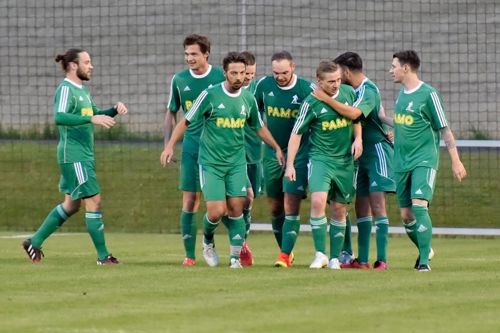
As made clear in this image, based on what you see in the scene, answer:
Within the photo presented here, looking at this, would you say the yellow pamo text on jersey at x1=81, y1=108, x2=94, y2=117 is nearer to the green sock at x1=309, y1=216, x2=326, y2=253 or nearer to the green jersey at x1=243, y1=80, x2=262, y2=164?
the green jersey at x1=243, y1=80, x2=262, y2=164

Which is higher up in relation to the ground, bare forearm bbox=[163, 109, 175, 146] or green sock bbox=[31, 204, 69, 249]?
bare forearm bbox=[163, 109, 175, 146]

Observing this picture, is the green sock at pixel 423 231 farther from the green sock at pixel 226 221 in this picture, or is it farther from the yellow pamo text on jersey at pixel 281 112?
the green sock at pixel 226 221

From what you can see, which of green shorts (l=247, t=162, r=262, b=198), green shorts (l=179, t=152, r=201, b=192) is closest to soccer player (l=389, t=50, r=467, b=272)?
green shorts (l=179, t=152, r=201, b=192)

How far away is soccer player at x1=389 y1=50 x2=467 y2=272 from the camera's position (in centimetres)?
1441

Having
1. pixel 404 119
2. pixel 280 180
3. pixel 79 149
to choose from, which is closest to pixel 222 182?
pixel 280 180

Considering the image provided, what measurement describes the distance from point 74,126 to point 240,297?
4316 millimetres

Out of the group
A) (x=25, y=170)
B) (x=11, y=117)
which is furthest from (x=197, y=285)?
(x=11, y=117)

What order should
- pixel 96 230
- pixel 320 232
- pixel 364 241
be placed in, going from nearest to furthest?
1. pixel 320 232
2. pixel 364 241
3. pixel 96 230

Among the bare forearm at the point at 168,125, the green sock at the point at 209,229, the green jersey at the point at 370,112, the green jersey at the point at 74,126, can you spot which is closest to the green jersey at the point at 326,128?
the green jersey at the point at 370,112

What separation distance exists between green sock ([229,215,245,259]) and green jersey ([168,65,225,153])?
36.6 inches

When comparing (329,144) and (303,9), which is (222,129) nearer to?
(329,144)

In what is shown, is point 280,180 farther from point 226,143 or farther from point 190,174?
point 226,143

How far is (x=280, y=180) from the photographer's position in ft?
52.1

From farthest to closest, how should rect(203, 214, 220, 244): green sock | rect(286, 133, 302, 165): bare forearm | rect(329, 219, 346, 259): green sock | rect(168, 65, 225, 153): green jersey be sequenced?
rect(168, 65, 225, 153): green jersey
rect(203, 214, 220, 244): green sock
rect(329, 219, 346, 259): green sock
rect(286, 133, 302, 165): bare forearm
